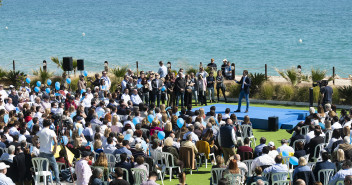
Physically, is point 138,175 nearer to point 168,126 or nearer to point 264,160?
point 264,160

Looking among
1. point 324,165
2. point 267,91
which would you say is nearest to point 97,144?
point 324,165

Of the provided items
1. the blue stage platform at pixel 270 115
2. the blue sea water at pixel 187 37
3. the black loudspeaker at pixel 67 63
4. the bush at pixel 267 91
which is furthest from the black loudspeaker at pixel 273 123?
the blue sea water at pixel 187 37

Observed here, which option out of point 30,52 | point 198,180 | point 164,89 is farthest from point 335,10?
point 198,180

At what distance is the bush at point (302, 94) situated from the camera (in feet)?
72.6

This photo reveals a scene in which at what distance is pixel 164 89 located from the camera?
68.3ft

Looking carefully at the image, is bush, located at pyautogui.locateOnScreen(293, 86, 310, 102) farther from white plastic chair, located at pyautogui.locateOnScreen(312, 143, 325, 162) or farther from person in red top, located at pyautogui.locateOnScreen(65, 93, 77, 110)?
white plastic chair, located at pyautogui.locateOnScreen(312, 143, 325, 162)

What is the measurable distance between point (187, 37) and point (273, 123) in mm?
61397

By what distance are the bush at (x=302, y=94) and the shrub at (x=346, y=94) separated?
1271mm

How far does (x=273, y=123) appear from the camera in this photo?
17.9 meters

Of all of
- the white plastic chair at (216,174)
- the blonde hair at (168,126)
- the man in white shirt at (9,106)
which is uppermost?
the man in white shirt at (9,106)

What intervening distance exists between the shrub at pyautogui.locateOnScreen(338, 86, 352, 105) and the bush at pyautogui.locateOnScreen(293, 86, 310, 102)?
1271 mm

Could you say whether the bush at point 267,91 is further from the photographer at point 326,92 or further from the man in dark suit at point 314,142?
the man in dark suit at point 314,142

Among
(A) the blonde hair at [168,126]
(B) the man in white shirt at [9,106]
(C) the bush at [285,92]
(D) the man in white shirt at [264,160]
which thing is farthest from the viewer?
(C) the bush at [285,92]

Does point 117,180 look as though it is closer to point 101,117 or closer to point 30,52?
point 101,117
